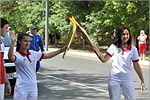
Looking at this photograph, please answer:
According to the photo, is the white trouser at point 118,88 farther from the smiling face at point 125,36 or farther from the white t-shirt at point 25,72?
the white t-shirt at point 25,72

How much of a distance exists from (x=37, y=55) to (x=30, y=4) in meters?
28.0

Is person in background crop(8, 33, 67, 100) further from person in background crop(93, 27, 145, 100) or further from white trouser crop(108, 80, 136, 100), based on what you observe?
white trouser crop(108, 80, 136, 100)

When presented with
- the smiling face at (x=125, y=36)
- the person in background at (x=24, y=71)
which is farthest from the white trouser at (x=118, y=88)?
the person in background at (x=24, y=71)

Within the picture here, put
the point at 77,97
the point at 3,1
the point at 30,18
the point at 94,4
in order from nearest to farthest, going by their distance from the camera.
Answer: the point at 77,97, the point at 94,4, the point at 30,18, the point at 3,1

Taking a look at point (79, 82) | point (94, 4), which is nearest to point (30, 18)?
point (94, 4)

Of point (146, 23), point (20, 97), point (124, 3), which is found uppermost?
point (124, 3)

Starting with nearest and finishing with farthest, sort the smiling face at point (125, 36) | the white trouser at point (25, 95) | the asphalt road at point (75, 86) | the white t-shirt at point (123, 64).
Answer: the white trouser at point (25, 95)
the white t-shirt at point (123, 64)
the smiling face at point (125, 36)
the asphalt road at point (75, 86)

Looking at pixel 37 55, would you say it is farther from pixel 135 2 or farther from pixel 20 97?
pixel 135 2

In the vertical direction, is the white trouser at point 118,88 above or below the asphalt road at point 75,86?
above

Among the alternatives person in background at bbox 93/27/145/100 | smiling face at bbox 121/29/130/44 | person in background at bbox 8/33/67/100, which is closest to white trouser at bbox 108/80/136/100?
person in background at bbox 93/27/145/100

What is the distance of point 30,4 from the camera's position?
31.9 m

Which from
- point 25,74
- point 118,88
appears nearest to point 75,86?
point 118,88

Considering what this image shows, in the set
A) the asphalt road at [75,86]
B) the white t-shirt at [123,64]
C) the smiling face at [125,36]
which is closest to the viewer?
the white t-shirt at [123,64]

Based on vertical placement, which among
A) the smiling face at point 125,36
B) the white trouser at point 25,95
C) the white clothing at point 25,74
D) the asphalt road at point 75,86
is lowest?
the asphalt road at point 75,86
